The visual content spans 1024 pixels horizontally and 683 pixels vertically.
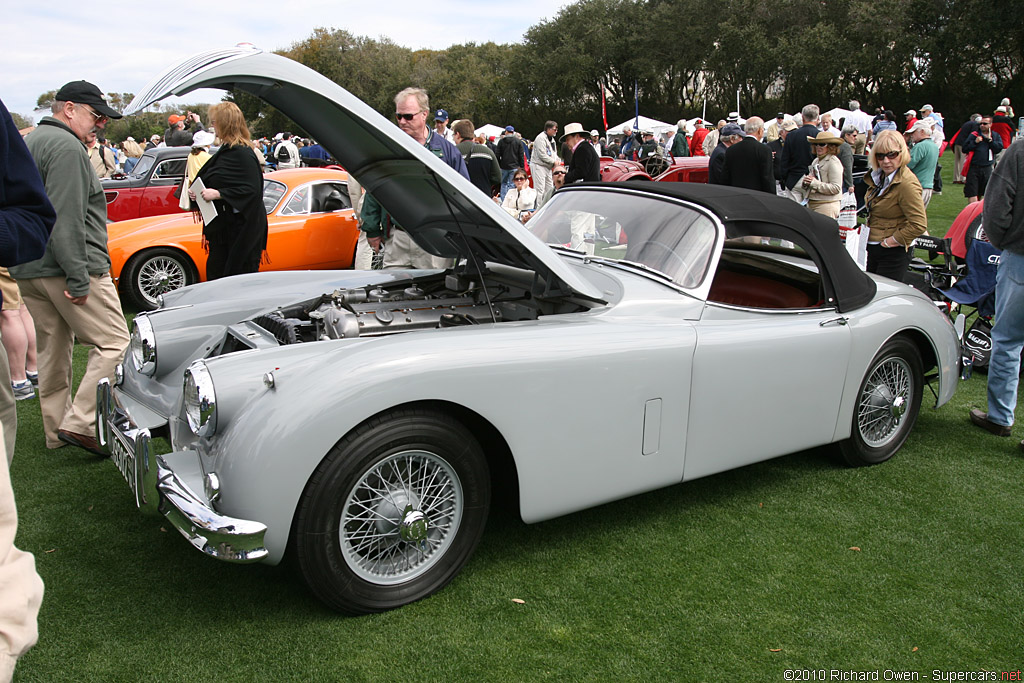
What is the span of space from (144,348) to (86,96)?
56.8 inches

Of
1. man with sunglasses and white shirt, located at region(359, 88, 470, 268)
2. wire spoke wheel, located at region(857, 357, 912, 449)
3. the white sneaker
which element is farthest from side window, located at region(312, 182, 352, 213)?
wire spoke wheel, located at region(857, 357, 912, 449)

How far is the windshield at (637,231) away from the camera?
360 centimetres

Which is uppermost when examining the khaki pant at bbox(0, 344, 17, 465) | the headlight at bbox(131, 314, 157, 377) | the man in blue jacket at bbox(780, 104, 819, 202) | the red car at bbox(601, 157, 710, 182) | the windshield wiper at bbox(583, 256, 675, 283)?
Answer: the man in blue jacket at bbox(780, 104, 819, 202)

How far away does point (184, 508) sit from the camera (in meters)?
2.45

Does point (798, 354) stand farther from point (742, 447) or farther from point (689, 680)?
point (689, 680)

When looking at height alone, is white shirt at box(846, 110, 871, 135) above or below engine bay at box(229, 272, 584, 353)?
above

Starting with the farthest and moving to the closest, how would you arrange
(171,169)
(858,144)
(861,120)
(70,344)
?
(861,120) → (858,144) → (171,169) → (70,344)

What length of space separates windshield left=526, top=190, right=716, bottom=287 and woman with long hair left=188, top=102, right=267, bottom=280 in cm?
265

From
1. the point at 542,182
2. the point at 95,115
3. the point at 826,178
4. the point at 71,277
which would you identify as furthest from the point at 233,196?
the point at 542,182

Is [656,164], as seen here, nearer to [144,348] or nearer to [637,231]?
[637,231]

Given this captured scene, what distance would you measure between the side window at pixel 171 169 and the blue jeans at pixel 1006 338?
10.8 meters

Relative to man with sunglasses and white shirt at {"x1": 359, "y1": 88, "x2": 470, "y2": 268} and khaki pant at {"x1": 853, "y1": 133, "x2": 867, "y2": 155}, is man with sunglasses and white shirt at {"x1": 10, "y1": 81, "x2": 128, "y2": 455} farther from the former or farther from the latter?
khaki pant at {"x1": 853, "y1": 133, "x2": 867, "y2": 155}

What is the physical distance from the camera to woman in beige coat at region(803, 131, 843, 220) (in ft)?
27.4

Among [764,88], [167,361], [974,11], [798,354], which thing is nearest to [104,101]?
[167,361]
